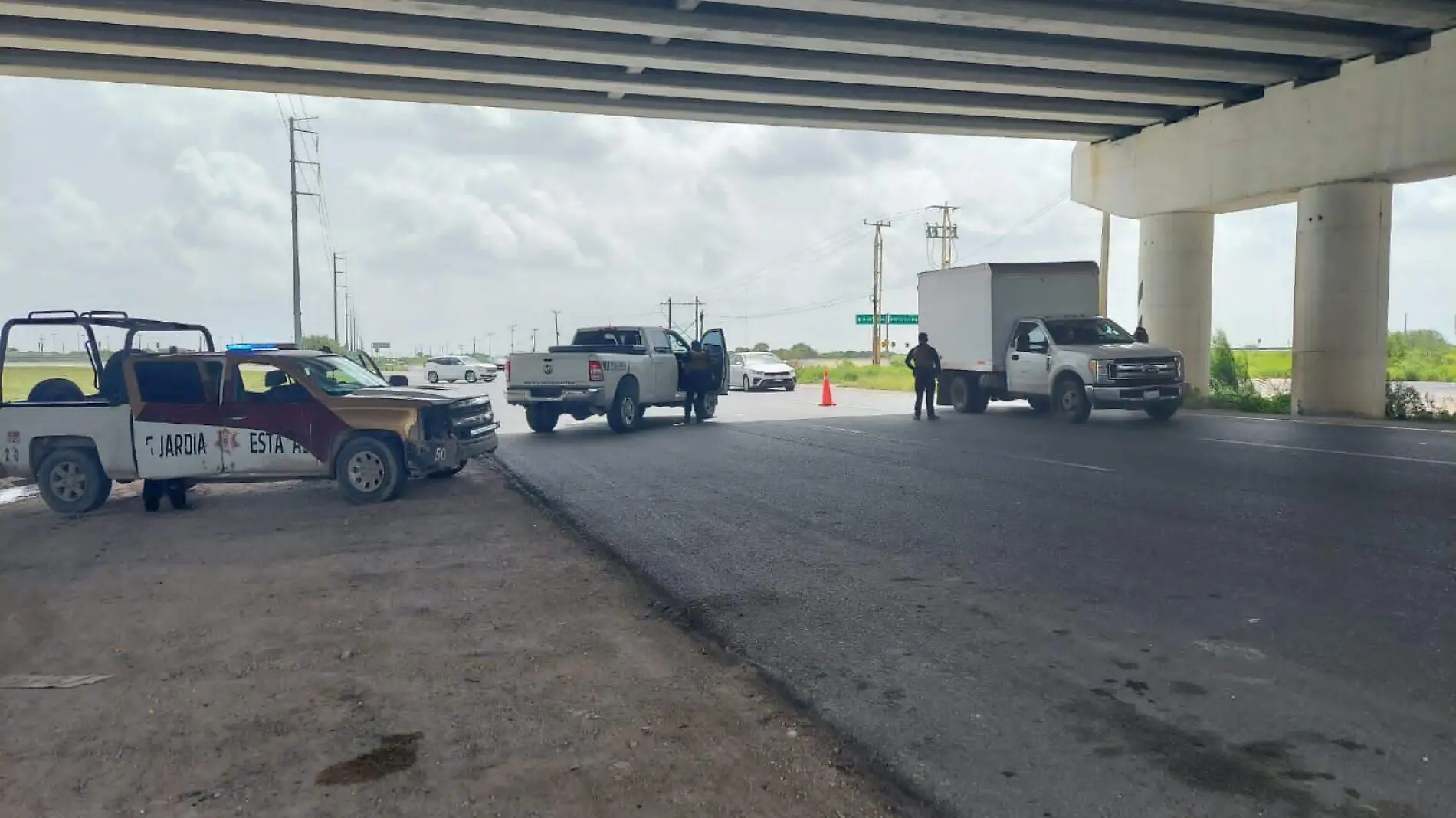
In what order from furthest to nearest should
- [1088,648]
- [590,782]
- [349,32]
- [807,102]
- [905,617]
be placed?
[807,102] → [349,32] → [905,617] → [1088,648] → [590,782]

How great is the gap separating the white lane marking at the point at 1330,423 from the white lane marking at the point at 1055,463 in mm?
8097

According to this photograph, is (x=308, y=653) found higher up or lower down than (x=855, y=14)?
lower down

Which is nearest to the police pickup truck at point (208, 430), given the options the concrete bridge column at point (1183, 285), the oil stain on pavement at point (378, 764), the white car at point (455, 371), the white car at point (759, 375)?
the oil stain on pavement at point (378, 764)

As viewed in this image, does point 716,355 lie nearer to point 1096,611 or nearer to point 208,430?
point 208,430

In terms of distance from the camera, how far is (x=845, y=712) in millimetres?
4527

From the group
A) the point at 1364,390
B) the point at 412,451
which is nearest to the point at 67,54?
the point at 412,451

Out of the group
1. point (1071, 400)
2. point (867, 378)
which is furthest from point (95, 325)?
point (867, 378)

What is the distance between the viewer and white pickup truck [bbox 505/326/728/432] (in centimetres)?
1930

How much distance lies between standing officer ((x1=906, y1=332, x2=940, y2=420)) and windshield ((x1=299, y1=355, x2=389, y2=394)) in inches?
484

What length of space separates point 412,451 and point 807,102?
Answer: 587 inches

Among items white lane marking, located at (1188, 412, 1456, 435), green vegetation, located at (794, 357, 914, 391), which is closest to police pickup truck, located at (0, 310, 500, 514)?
white lane marking, located at (1188, 412, 1456, 435)

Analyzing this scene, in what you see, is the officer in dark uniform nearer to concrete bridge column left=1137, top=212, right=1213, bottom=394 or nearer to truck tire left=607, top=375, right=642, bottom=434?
truck tire left=607, top=375, right=642, bottom=434

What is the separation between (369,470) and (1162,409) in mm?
15420

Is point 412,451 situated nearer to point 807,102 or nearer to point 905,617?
point 905,617
